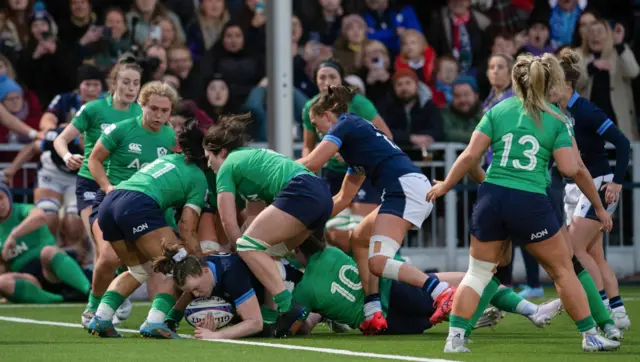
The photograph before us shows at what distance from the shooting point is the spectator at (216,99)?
15.4 m

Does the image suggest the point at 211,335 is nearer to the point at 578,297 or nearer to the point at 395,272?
the point at 395,272

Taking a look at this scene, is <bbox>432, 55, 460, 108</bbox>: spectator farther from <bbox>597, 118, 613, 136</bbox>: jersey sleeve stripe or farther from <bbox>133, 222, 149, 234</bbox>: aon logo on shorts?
<bbox>133, 222, 149, 234</bbox>: aon logo on shorts

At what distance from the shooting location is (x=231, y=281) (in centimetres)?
950

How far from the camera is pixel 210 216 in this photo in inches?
421

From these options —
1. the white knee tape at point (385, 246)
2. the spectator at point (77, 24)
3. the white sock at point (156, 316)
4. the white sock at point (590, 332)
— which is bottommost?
the white sock at point (156, 316)

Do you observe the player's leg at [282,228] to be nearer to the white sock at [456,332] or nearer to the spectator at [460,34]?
the white sock at [456,332]

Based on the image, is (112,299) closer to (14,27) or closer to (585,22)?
(14,27)

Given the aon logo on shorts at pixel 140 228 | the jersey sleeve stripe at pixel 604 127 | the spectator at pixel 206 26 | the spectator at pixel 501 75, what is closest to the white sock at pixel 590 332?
the jersey sleeve stripe at pixel 604 127

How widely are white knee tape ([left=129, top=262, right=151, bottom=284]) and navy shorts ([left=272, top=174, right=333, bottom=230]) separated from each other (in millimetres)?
1142

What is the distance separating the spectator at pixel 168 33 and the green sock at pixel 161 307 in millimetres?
6580

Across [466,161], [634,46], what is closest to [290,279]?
[466,161]

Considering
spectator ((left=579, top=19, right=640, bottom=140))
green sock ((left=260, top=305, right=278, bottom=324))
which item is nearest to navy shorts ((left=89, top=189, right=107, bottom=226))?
green sock ((left=260, top=305, right=278, bottom=324))

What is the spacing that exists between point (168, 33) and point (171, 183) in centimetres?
630

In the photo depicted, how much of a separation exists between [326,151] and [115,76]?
231cm
